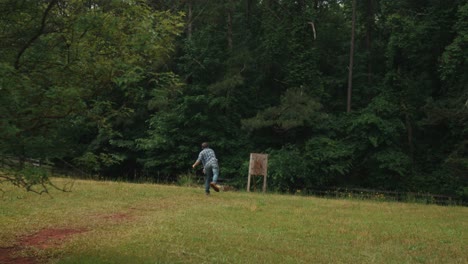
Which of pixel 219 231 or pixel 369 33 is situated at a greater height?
pixel 369 33

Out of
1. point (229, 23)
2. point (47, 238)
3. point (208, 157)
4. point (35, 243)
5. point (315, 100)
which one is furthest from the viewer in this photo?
point (229, 23)

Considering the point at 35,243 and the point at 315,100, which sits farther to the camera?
the point at 315,100

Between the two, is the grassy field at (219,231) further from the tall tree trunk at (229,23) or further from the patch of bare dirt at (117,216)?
the tall tree trunk at (229,23)

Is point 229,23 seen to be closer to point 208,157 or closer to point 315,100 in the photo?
point 315,100

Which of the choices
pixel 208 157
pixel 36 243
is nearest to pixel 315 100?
pixel 208 157

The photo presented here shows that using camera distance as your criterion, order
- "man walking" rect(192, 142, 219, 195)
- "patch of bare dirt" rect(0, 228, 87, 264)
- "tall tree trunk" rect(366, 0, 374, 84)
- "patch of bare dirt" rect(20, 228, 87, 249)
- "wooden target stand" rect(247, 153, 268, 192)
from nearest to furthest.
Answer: "patch of bare dirt" rect(0, 228, 87, 264) < "patch of bare dirt" rect(20, 228, 87, 249) < "man walking" rect(192, 142, 219, 195) < "wooden target stand" rect(247, 153, 268, 192) < "tall tree trunk" rect(366, 0, 374, 84)

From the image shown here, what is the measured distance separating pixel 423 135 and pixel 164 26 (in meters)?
29.4

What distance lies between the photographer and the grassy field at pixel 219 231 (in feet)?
23.6

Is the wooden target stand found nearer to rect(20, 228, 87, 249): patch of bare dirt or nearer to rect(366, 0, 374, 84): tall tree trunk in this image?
rect(20, 228, 87, 249): patch of bare dirt

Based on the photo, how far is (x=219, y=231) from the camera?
8.98 metres

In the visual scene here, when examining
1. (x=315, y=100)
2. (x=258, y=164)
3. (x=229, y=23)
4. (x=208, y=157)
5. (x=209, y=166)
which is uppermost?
(x=229, y=23)

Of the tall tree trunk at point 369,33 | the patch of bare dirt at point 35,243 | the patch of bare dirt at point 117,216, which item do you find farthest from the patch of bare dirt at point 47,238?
the tall tree trunk at point 369,33

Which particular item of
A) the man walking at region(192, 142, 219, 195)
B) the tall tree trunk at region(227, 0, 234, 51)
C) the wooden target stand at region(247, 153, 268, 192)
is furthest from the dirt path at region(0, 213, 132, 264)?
the tall tree trunk at region(227, 0, 234, 51)

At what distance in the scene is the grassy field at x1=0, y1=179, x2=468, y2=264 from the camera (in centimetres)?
720
